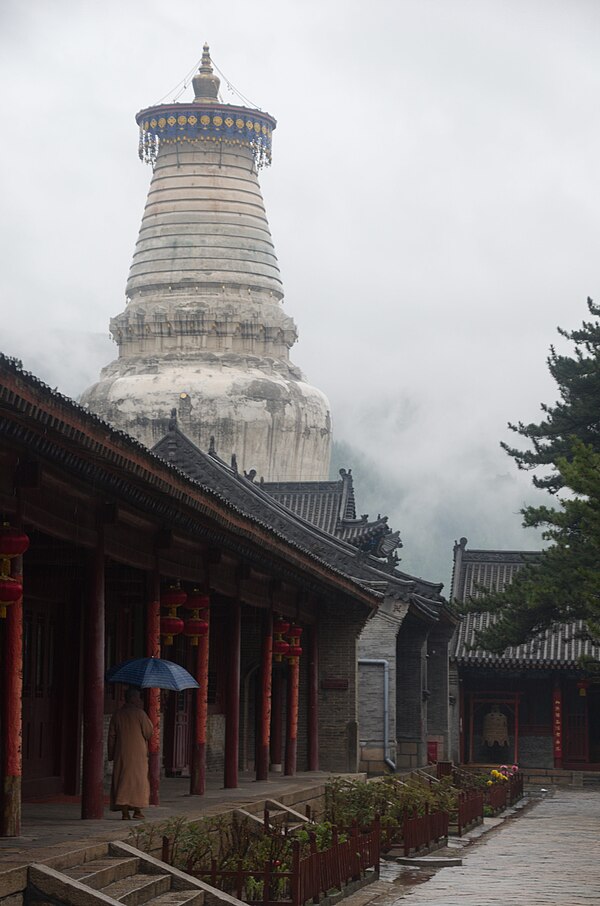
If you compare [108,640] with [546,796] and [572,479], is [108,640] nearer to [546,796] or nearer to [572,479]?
[572,479]

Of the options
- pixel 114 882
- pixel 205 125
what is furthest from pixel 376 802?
pixel 205 125

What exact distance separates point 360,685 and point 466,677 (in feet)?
47.0

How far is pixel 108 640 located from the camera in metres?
22.3

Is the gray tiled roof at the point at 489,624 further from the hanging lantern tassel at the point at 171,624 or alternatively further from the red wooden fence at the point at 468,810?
the hanging lantern tassel at the point at 171,624

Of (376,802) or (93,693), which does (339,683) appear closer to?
(376,802)

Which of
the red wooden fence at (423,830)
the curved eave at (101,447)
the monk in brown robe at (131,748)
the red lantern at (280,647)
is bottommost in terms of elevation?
the red wooden fence at (423,830)

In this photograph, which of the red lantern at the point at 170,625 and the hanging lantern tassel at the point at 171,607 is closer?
the hanging lantern tassel at the point at 171,607

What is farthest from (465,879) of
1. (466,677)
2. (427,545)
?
(427,545)

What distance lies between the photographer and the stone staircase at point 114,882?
1230 centimetres

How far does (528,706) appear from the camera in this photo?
163ft

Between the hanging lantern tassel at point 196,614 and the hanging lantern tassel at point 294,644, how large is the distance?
19.8 feet

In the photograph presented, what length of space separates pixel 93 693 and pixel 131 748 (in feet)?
4.46

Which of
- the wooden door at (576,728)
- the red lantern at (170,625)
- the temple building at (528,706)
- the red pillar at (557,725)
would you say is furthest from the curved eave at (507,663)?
the red lantern at (170,625)

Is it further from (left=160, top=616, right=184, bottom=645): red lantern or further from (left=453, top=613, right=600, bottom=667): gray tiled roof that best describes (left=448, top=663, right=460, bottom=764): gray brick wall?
(left=160, top=616, right=184, bottom=645): red lantern
